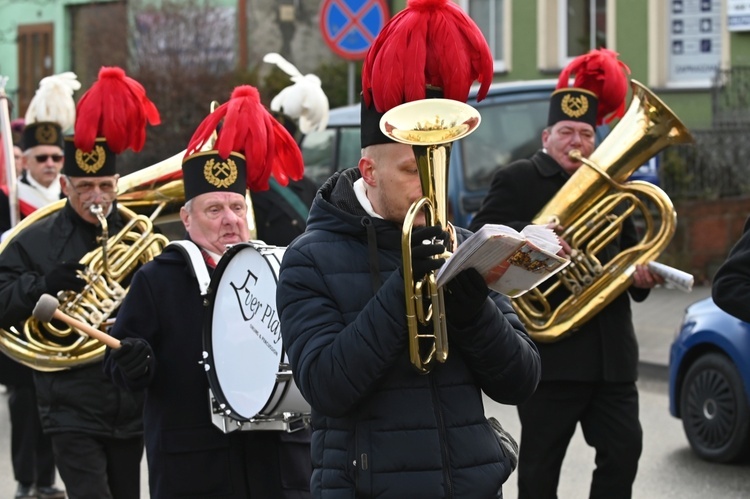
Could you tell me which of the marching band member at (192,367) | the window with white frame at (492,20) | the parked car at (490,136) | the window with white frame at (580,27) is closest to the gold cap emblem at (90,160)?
the marching band member at (192,367)

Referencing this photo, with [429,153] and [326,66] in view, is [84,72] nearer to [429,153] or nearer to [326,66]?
[326,66]

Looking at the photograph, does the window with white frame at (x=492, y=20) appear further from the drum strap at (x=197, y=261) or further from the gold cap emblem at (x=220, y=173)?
the drum strap at (x=197, y=261)

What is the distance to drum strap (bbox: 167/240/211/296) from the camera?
509 centimetres

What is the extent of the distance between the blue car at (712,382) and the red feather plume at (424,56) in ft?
15.8

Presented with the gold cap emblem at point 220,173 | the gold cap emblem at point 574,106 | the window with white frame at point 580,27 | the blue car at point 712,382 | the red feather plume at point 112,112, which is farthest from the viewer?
the window with white frame at point 580,27

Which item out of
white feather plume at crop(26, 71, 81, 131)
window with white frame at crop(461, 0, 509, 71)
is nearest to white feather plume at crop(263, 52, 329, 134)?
white feather plume at crop(26, 71, 81, 131)

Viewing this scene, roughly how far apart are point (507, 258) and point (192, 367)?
192 centimetres

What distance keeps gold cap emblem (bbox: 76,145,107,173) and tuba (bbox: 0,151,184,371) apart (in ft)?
0.70

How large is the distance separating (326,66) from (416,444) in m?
19.1

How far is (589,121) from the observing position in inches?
265

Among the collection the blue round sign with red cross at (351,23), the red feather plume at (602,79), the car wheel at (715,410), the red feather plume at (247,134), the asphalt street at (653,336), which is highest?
the blue round sign with red cross at (351,23)

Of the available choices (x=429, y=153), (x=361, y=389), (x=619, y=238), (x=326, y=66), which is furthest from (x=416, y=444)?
(x=326, y=66)

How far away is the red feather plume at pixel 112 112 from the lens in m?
6.58

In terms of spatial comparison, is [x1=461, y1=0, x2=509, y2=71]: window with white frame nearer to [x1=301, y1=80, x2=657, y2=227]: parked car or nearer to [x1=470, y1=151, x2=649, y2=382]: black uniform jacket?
[x1=301, y1=80, x2=657, y2=227]: parked car
